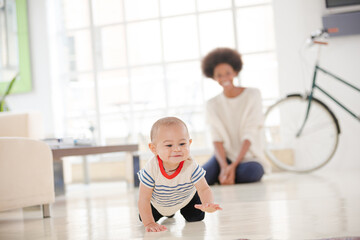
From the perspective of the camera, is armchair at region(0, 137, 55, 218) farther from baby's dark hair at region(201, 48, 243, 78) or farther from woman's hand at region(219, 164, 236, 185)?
baby's dark hair at region(201, 48, 243, 78)

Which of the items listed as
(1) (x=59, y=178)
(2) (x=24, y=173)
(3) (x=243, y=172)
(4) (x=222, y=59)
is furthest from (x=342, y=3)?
(2) (x=24, y=173)

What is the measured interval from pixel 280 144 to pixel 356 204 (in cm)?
230

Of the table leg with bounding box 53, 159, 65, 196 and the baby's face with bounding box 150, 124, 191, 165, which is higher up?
the baby's face with bounding box 150, 124, 191, 165

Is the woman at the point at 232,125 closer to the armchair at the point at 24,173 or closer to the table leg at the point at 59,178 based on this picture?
the table leg at the point at 59,178

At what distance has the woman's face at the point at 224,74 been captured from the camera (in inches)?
121

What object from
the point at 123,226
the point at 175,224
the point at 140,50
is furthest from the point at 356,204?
the point at 140,50

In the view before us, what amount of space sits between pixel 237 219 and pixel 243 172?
144 centimetres

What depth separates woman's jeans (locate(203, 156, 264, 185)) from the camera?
2.96 meters

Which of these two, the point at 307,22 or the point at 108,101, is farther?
the point at 108,101

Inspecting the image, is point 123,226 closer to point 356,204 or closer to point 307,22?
point 356,204

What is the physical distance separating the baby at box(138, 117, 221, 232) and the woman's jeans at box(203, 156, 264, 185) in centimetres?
146

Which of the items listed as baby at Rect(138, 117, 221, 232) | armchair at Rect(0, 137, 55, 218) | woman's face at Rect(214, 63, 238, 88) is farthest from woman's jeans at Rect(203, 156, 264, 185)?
baby at Rect(138, 117, 221, 232)

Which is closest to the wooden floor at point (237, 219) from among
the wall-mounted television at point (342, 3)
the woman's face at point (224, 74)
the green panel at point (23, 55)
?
the woman's face at point (224, 74)

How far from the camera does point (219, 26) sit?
13.7 feet
